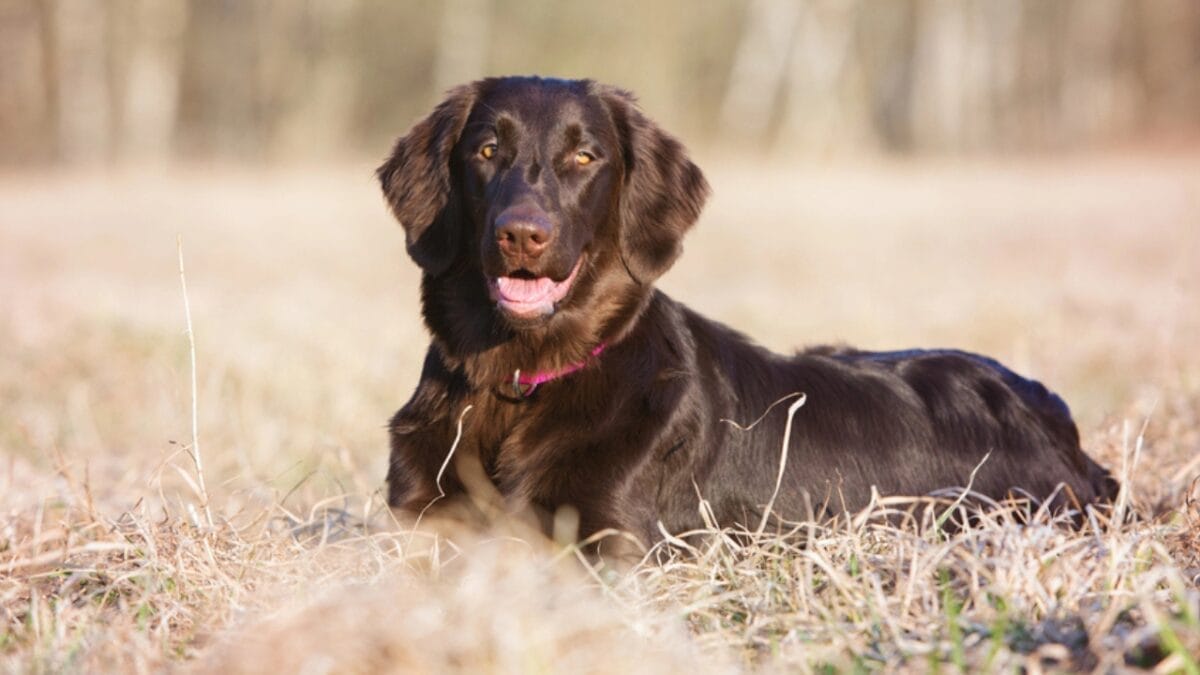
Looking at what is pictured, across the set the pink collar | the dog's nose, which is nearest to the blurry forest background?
the pink collar

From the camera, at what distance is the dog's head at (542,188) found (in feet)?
11.8

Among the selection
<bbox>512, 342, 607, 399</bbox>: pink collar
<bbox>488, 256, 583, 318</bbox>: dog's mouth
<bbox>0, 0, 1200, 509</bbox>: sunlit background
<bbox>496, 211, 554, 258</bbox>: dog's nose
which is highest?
<bbox>496, 211, 554, 258</bbox>: dog's nose

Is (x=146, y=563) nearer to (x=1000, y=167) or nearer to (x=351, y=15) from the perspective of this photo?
(x=1000, y=167)

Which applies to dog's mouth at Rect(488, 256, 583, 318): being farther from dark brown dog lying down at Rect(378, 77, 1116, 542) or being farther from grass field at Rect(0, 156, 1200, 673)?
grass field at Rect(0, 156, 1200, 673)

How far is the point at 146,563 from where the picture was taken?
3.07m

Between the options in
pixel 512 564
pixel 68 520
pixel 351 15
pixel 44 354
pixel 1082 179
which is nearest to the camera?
pixel 512 564

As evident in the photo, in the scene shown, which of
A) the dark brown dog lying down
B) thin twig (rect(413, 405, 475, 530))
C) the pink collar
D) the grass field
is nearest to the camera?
the grass field

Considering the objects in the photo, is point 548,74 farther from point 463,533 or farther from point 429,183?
point 463,533

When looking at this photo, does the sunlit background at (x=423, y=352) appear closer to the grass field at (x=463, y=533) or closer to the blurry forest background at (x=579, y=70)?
the grass field at (x=463, y=533)

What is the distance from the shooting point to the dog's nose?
11.2 ft

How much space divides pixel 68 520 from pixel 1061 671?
2.62 meters

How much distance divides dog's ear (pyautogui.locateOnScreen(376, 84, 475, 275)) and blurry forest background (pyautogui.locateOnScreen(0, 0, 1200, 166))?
26393 millimetres

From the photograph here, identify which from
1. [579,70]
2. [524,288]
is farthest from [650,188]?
[579,70]

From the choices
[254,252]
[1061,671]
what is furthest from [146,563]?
[254,252]
